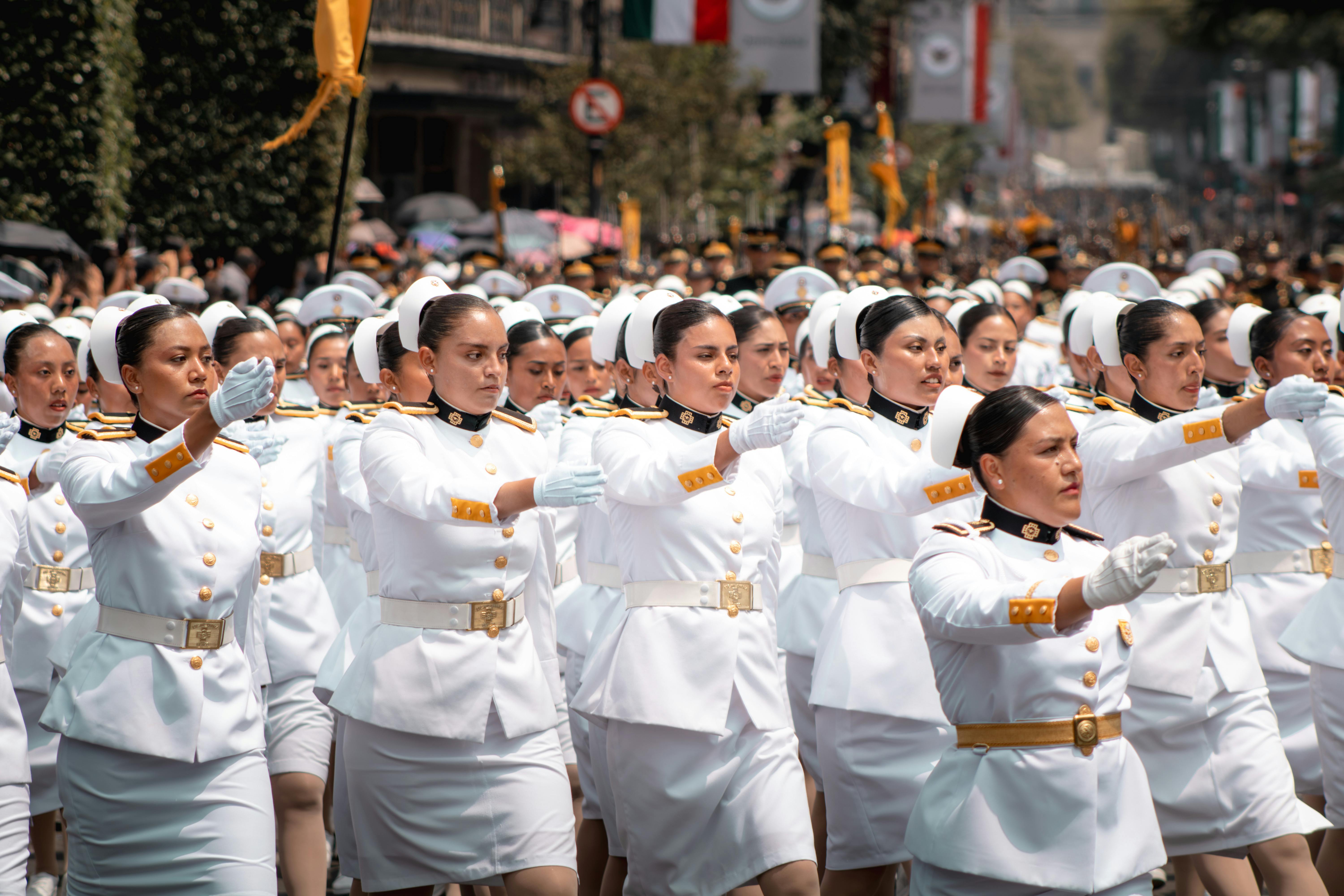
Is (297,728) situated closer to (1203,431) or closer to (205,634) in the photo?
(205,634)

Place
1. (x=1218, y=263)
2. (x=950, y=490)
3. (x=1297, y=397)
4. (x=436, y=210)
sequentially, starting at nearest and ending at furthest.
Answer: (x=1297, y=397), (x=950, y=490), (x=1218, y=263), (x=436, y=210)

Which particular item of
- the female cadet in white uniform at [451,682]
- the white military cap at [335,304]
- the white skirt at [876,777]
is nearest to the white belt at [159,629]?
the female cadet in white uniform at [451,682]

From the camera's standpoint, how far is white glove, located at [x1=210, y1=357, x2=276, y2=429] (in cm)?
386

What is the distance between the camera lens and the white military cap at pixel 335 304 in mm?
8773

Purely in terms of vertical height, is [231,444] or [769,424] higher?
[769,424]

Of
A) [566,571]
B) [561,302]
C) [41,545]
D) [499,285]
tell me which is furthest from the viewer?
[499,285]

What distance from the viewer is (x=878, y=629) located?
5.08 metres

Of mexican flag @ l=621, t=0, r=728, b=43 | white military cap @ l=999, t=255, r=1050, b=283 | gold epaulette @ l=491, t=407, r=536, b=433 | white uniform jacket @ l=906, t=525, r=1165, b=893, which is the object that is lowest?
white uniform jacket @ l=906, t=525, r=1165, b=893

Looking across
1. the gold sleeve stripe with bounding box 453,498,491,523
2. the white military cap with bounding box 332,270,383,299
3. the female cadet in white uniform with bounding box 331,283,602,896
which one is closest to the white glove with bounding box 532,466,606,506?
the gold sleeve stripe with bounding box 453,498,491,523

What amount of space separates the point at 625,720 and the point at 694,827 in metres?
0.37

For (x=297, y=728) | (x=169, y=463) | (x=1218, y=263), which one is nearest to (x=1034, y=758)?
(x=169, y=463)

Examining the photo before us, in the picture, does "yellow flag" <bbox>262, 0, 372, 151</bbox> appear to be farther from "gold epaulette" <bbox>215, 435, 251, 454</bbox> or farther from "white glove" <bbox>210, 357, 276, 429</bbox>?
"white glove" <bbox>210, 357, 276, 429</bbox>

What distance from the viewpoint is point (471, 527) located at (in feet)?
14.8

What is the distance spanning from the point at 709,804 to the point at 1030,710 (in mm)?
1255
